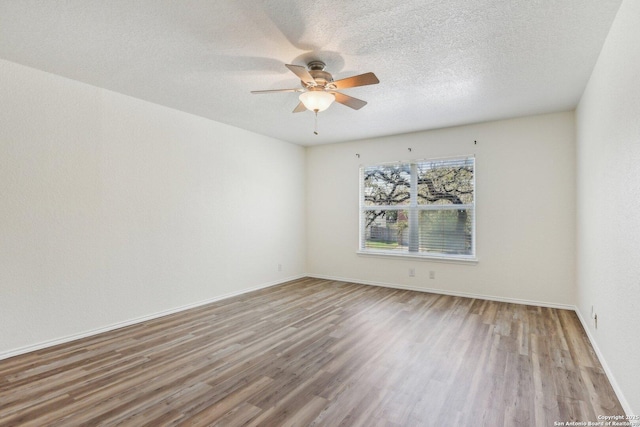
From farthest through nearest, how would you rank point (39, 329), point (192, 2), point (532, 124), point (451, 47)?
point (532, 124), point (39, 329), point (451, 47), point (192, 2)

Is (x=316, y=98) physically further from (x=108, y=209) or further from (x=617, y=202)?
(x=108, y=209)

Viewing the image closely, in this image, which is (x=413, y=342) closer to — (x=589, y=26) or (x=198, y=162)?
(x=589, y=26)

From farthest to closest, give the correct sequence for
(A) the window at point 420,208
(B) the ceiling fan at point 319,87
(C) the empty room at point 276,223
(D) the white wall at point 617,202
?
(A) the window at point 420,208, (B) the ceiling fan at point 319,87, (C) the empty room at point 276,223, (D) the white wall at point 617,202

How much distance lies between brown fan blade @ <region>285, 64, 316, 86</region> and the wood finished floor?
234 cm

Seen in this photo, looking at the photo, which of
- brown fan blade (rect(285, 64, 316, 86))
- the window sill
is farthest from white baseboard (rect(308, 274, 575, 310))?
brown fan blade (rect(285, 64, 316, 86))

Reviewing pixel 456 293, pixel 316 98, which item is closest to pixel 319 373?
pixel 316 98

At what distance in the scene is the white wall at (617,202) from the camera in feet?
5.97

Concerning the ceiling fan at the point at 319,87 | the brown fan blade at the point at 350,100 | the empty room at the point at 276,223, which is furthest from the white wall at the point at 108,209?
the brown fan blade at the point at 350,100

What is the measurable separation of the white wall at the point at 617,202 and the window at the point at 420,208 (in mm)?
1730

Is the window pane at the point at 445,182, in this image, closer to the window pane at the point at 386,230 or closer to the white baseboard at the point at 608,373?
the window pane at the point at 386,230

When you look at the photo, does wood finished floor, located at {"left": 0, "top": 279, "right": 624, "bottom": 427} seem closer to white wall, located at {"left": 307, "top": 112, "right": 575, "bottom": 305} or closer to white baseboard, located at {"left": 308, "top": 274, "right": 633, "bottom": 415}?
white baseboard, located at {"left": 308, "top": 274, "right": 633, "bottom": 415}

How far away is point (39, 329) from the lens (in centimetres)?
296

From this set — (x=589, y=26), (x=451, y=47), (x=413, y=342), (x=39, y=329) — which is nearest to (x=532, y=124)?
(x=589, y=26)

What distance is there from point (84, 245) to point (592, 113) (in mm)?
5211
